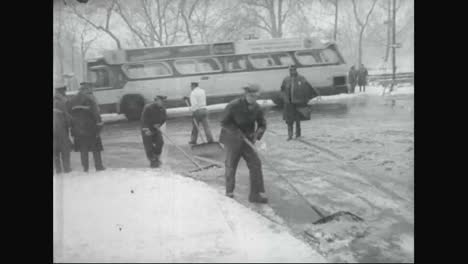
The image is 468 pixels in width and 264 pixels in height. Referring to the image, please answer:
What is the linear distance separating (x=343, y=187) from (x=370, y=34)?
1.98 metres

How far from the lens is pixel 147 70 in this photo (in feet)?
20.1

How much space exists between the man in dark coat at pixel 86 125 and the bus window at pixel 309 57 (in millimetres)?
3880

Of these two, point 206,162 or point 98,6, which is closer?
point 98,6

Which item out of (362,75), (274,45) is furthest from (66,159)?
(362,75)

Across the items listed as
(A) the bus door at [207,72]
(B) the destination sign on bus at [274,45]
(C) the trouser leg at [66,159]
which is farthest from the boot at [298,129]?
(C) the trouser leg at [66,159]

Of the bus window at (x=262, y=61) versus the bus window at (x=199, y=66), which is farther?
the bus window at (x=262, y=61)

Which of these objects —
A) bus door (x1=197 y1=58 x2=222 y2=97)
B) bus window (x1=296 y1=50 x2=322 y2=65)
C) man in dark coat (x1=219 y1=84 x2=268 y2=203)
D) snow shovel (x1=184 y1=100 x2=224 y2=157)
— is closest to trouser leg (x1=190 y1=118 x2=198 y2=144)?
snow shovel (x1=184 y1=100 x2=224 y2=157)

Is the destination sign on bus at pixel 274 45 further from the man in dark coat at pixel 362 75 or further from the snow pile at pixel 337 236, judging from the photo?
the snow pile at pixel 337 236

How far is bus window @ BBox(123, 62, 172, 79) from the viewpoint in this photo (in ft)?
18.1

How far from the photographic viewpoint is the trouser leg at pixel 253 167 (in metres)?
5.23
